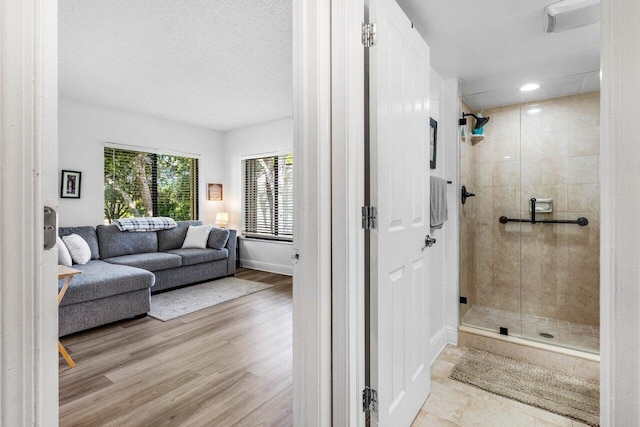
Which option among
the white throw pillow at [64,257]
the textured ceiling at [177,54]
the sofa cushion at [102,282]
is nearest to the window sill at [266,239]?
the textured ceiling at [177,54]

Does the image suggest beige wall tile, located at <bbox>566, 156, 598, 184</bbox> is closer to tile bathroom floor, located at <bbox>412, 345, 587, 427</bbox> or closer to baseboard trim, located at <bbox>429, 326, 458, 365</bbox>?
baseboard trim, located at <bbox>429, 326, 458, 365</bbox>

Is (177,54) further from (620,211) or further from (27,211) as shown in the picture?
(620,211)

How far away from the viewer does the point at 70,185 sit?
163 inches

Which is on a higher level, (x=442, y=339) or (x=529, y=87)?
(x=529, y=87)

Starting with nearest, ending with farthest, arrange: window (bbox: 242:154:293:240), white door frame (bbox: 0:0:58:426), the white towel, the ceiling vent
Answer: white door frame (bbox: 0:0:58:426) < the ceiling vent < the white towel < window (bbox: 242:154:293:240)

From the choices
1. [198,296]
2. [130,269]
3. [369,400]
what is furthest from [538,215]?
[130,269]

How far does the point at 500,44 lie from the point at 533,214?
1.63 meters

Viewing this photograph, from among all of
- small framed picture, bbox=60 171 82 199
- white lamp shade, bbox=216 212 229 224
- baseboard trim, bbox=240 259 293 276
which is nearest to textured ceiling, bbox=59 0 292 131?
small framed picture, bbox=60 171 82 199

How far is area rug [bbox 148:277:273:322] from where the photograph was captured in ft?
11.3

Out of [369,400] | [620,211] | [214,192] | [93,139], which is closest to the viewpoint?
[620,211]

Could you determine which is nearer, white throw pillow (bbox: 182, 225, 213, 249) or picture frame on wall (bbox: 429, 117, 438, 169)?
picture frame on wall (bbox: 429, 117, 438, 169)

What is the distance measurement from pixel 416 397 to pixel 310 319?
953 mm

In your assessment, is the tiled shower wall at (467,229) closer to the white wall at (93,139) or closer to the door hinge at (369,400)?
the door hinge at (369,400)

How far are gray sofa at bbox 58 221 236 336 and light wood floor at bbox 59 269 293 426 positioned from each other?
17cm
